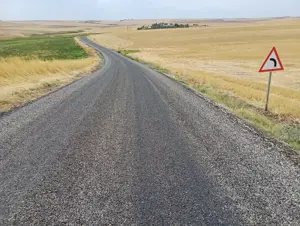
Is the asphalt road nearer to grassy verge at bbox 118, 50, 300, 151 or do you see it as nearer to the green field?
grassy verge at bbox 118, 50, 300, 151

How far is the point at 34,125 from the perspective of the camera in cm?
898

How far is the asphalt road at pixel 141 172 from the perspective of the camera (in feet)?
14.5

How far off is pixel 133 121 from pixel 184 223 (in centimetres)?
563

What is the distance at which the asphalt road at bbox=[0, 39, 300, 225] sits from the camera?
14.5 feet

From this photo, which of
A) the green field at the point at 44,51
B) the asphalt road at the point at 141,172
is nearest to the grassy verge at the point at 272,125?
the asphalt road at the point at 141,172

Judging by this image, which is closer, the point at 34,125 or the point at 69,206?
the point at 69,206

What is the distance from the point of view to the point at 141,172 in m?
5.77

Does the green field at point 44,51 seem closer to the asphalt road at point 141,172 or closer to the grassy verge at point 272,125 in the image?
the grassy verge at point 272,125

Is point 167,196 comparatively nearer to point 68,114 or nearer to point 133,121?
point 133,121

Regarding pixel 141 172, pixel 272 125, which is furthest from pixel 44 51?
pixel 141 172

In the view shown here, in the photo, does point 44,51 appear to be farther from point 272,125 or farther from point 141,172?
point 141,172

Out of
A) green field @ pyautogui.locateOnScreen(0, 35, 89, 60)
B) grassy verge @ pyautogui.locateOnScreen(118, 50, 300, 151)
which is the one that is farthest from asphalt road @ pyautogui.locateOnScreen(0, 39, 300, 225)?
green field @ pyautogui.locateOnScreen(0, 35, 89, 60)

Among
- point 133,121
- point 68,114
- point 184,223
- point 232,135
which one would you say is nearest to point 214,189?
point 184,223

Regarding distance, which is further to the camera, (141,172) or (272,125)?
(272,125)
